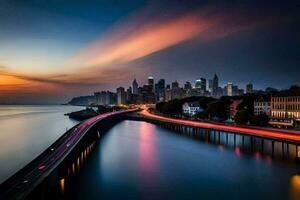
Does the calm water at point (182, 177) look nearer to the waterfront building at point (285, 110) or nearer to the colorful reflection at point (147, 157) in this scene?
the colorful reflection at point (147, 157)

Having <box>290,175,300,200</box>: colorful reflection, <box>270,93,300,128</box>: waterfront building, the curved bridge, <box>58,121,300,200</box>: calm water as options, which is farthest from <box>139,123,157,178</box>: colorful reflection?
<box>270,93,300,128</box>: waterfront building

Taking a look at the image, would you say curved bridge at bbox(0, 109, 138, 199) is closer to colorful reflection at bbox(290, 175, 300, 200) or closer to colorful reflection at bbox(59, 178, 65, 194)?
colorful reflection at bbox(59, 178, 65, 194)

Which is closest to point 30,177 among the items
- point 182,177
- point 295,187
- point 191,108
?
point 182,177

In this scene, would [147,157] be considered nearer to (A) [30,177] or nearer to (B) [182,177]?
(B) [182,177]

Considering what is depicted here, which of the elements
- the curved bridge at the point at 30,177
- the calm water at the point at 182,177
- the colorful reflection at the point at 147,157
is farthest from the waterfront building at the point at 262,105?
the curved bridge at the point at 30,177

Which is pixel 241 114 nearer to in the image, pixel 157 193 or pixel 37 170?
pixel 157 193

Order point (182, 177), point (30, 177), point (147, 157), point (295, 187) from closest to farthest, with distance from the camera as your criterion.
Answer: point (30, 177)
point (295, 187)
point (182, 177)
point (147, 157)

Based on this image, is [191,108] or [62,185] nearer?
[62,185]
